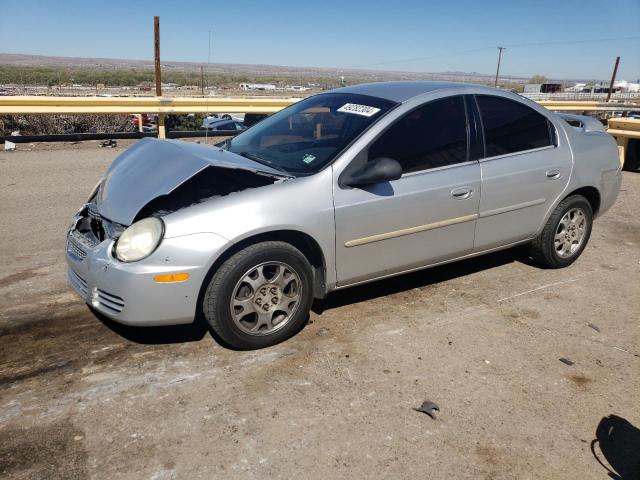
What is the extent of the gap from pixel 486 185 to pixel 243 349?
85.1 inches

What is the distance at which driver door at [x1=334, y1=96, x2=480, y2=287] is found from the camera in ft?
11.5

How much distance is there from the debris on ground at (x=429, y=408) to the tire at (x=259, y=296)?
3.22ft

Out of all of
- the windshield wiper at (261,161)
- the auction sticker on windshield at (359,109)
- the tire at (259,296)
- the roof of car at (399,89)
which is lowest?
the tire at (259,296)

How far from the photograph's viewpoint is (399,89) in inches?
162

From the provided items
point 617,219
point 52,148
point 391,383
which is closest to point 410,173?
point 391,383

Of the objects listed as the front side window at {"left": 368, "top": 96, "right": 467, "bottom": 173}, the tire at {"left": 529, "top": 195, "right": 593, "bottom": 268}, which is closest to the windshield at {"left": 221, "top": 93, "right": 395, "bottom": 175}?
the front side window at {"left": 368, "top": 96, "right": 467, "bottom": 173}

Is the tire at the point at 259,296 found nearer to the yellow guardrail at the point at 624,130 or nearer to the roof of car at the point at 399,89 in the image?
the roof of car at the point at 399,89

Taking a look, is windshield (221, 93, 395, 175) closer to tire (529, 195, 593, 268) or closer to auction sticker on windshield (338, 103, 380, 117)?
auction sticker on windshield (338, 103, 380, 117)

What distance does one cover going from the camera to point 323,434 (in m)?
2.61

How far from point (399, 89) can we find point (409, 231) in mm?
1163

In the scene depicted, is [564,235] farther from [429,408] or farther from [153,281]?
[153,281]

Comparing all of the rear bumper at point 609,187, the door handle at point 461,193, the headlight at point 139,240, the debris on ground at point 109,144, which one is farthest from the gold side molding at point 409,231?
the debris on ground at point 109,144

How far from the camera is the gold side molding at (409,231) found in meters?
3.53

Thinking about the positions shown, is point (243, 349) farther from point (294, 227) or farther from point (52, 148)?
point (52, 148)
